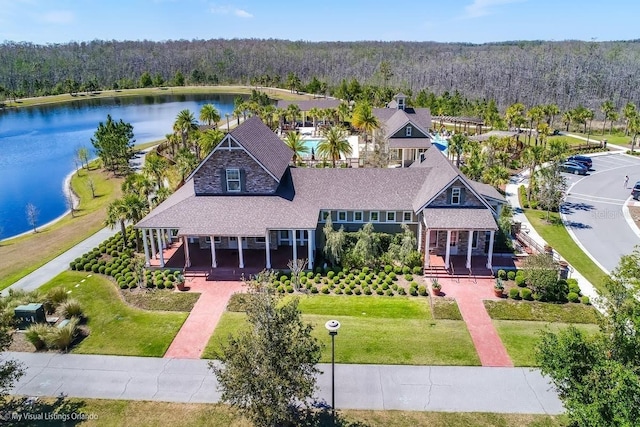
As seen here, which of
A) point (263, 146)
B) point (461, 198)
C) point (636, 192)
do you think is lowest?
point (636, 192)

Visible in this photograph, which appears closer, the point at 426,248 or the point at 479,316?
the point at 479,316

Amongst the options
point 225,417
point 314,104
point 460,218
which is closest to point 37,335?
point 225,417

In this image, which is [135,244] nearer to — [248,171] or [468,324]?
[248,171]

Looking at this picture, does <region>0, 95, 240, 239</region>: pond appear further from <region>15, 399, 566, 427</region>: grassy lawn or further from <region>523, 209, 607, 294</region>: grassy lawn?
<region>523, 209, 607, 294</region>: grassy lawn

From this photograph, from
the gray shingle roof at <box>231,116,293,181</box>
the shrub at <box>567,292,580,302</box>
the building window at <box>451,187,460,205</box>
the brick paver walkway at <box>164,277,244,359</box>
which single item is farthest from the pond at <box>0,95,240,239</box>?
the shrub at <box>567,292,580,302</box>

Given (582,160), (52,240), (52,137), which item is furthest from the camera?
(52,137)

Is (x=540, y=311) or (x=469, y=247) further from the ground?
(x=469, y=247)

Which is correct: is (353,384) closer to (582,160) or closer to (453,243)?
(453,243)
